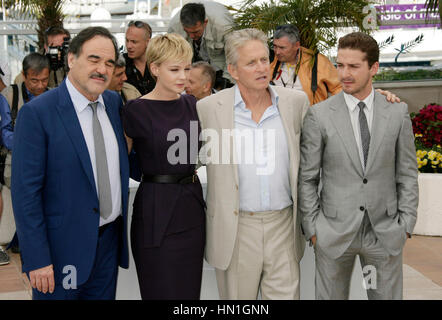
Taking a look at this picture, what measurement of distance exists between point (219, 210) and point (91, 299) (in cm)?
78

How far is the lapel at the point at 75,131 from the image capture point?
98.9 inches

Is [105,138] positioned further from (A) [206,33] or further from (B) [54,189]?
(A) [206,33]

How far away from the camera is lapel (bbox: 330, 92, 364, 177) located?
2801mm

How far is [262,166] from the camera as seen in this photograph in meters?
2.90

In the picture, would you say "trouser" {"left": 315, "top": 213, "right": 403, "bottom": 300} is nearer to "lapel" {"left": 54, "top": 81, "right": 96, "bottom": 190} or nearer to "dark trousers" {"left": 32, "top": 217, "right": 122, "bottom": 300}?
"dark trousers" {"left": 32, "top": 217, "right": 122, "bottom": 300}

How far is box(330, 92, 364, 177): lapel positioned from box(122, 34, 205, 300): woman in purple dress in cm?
74

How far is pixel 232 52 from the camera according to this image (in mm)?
2963

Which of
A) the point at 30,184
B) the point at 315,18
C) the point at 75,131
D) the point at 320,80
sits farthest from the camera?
the point at 315,18

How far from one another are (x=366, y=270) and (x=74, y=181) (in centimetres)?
159

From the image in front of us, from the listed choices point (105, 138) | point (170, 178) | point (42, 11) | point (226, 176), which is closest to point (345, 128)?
point (226, 176)

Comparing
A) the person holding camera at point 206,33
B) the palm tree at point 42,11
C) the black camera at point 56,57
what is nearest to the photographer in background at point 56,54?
the black camera at point 56,57

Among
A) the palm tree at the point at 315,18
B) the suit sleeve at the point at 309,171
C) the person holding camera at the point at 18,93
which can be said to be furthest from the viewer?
the palm tree at the point at 315,18

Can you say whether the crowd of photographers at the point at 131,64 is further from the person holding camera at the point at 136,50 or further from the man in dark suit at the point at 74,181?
the man in dark suit at the point at 74,181
